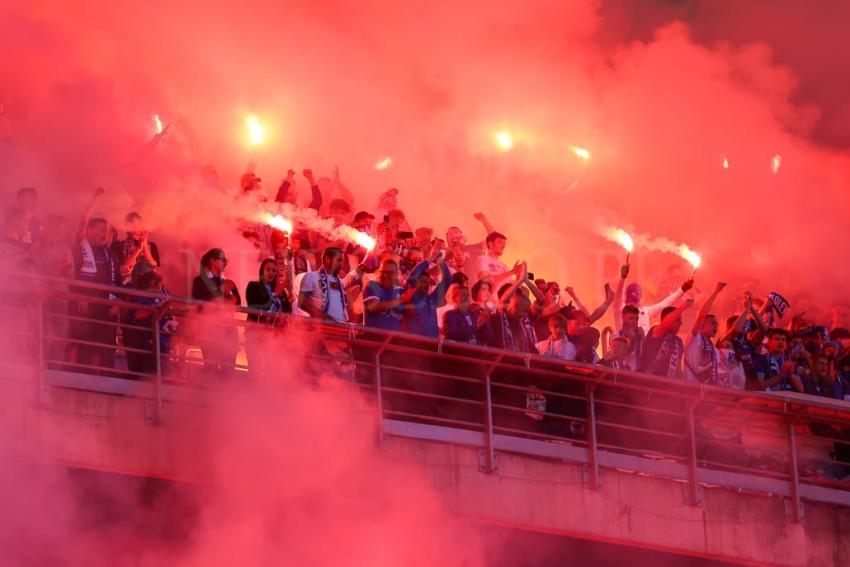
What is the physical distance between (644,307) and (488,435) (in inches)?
156

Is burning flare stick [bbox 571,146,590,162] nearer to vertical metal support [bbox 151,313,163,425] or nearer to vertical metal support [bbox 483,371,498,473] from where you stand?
vertical metal support [bbox 483,371,498,473]

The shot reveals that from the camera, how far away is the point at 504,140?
19125 mm

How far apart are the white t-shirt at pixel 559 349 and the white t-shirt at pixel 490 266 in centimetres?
184

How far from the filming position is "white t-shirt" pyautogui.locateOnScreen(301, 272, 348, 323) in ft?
41.2

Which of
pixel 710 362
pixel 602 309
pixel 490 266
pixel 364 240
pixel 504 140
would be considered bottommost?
pixel 710 362

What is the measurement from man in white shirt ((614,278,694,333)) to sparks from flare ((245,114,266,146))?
149 inches

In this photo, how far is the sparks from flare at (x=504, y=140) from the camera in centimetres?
1906

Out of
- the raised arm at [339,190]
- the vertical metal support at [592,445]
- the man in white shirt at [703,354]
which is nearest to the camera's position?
the vertical metal support at [592,445]

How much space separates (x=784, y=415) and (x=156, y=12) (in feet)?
24.1

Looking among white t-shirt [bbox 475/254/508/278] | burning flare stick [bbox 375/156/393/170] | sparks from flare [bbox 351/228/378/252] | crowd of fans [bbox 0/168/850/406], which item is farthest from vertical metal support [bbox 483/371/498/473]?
burning flare stick [bbox 375/156/393/170]

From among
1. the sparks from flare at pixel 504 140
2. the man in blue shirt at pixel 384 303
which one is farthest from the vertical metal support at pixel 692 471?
the sparks from flare at pixel 504 140

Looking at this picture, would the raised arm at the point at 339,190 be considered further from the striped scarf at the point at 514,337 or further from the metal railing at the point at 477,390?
the striped scarf at the point at 514,337

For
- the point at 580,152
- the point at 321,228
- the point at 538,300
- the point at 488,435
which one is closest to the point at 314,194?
the point at 321,228

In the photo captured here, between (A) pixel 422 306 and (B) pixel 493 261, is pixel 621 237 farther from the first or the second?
(A) pixel 422 306
